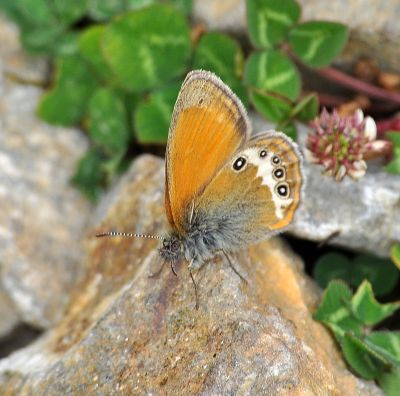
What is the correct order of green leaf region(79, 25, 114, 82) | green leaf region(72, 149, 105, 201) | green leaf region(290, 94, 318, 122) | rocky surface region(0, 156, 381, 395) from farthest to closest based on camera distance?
green leaf region(72, 149, 105, 201)
green leaf region(79, 25, 114, 82)
green leaf region(290, 94, 318, 122)
rocky surface region(0, 156, 381, 395)

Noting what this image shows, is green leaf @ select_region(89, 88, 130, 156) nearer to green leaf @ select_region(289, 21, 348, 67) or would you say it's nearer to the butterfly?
green leaf @ select_region(289, 21, 348, 67)

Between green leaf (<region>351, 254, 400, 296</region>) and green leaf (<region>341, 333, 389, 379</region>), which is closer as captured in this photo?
green leaf (<region>341, 333, 389, 379</region>)

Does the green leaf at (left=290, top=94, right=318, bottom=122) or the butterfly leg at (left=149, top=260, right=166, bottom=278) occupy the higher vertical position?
the green leaf at (left=290, top=94, right=318, bottom=122)

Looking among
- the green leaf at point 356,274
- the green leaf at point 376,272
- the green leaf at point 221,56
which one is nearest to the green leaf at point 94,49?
the green leaf at point 221,56

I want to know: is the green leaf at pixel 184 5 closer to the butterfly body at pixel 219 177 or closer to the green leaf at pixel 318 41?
the green leaf at pixel 318 41

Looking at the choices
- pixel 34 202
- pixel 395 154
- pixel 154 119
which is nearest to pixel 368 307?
pixel 395 154

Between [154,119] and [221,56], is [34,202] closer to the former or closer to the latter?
[154,119]

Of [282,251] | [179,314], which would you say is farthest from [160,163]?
[179,314]

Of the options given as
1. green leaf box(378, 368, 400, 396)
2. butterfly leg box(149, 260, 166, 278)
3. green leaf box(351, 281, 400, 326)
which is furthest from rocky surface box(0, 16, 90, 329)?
green leaf box(378, 368, 400, 396)
